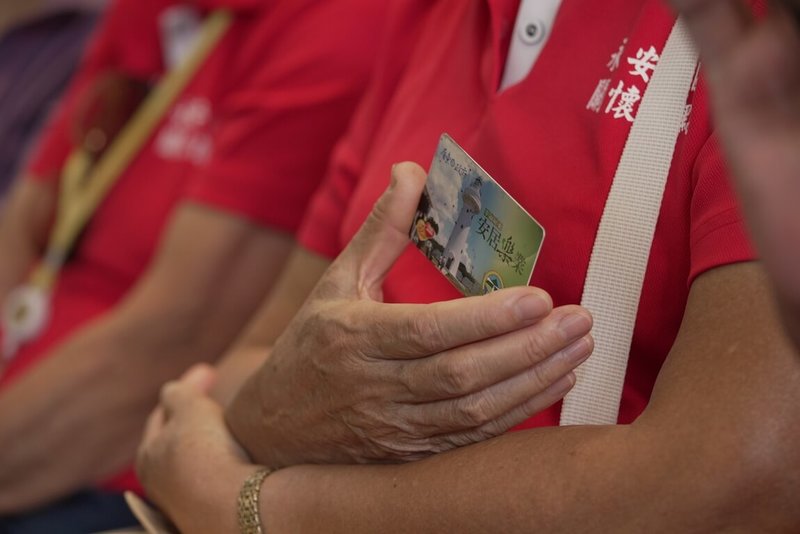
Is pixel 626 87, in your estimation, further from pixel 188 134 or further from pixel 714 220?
pixel 188 134

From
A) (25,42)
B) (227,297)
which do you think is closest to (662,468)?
(227,297)

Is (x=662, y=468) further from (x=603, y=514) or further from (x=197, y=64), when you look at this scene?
(x=197, y=64)

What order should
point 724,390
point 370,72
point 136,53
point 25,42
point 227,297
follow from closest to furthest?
point 724,390 < point 370,72 < point 227,297 < point 136,53 < point 25,42

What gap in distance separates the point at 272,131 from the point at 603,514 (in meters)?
0.96

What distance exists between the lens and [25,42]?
8.12ft

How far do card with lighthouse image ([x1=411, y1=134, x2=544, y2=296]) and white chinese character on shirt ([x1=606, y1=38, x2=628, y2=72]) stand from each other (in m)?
0.15

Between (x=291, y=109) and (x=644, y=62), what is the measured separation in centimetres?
77

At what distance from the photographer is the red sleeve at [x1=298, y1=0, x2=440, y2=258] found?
1154 mm

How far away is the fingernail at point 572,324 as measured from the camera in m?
0.74

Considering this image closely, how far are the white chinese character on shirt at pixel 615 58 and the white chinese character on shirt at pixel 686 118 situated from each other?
0.09 metres

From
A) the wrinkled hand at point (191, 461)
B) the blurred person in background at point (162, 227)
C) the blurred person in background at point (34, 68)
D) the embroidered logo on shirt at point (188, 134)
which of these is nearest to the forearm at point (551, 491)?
the wrinkled hand at point (191, 461)

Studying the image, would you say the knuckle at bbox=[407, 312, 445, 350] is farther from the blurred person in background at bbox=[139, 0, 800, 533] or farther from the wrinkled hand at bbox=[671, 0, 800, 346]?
the wrinkled hand at bbox=[671, 0, 800, 346]

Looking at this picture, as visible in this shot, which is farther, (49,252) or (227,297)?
(49,252)

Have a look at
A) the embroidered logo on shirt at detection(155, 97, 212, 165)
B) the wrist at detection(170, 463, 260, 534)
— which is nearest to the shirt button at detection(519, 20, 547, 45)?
the wrist at detection(170, 463, 260, 534)
